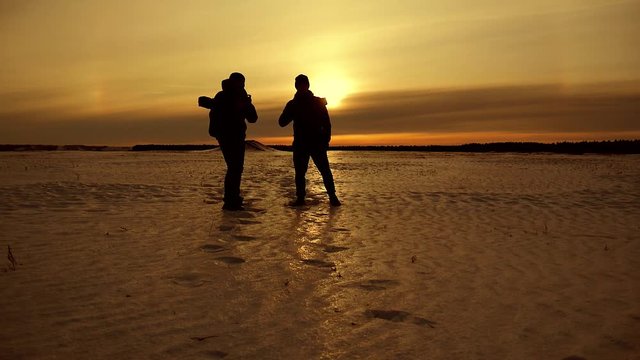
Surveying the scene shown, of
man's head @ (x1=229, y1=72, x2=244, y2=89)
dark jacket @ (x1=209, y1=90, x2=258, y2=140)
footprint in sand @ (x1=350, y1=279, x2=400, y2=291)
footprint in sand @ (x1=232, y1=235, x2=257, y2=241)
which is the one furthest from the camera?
dark jacket @ (x1=209, y1=90, x2=258, y2=140)

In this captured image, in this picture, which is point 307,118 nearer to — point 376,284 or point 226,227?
point 226,227

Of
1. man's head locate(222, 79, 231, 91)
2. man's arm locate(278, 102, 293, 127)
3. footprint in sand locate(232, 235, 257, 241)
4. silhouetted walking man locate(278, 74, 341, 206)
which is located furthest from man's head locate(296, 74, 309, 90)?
footprint in sand locate(232, 235, 257, 241)

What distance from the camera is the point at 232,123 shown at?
9117mm

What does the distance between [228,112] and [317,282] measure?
17.0 feet

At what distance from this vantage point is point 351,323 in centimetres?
366

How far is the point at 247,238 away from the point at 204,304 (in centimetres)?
261

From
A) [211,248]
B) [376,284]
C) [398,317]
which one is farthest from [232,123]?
[398,317]

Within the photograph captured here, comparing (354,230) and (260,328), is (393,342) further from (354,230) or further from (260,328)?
(354,230)

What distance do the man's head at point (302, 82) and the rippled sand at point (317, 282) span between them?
236cm

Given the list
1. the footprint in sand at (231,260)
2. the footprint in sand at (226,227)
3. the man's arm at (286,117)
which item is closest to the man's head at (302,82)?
the man's arm at (286,117)

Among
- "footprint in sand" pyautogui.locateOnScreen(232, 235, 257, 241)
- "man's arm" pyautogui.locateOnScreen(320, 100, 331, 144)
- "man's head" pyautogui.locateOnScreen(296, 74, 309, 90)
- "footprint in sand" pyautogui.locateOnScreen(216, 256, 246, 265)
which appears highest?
"man's head" pyautogui.locateOnScreen(296, 74, 309, 90)

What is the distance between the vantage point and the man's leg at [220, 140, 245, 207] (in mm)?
8992

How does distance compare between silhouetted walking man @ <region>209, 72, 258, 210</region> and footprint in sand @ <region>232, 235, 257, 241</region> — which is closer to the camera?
footprint in sand @ <region>232, 235, 257, 241</region>

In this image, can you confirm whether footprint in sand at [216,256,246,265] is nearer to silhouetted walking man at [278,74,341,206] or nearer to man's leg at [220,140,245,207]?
man's leg at [220,140,245,207]
